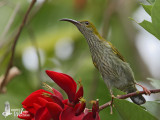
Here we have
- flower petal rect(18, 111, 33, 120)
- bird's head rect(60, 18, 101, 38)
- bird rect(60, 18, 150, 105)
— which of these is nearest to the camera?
flower petal rect(18, 111, 33, 120)

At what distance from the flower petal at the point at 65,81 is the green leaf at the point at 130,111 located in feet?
0.75

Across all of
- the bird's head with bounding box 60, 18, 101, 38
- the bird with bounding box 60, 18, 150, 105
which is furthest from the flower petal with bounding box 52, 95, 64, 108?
the bird's head with bounding box 60, 18, 101, 38

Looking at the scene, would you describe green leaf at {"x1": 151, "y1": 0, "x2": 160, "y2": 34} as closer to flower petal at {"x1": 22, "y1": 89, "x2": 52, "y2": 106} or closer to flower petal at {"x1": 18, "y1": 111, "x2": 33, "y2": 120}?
flower petal at {"x1": 22, "y1": 89, "x2": 52, "y2": 106}

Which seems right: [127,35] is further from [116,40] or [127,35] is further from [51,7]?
[51,7]

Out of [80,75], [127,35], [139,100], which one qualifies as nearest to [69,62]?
[80,75]

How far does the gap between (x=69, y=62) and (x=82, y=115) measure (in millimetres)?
2881

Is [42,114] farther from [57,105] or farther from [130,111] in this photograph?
[130,111]

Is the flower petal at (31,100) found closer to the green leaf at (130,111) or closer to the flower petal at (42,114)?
the flower petal at (42,114)

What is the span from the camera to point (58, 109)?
1.60 m

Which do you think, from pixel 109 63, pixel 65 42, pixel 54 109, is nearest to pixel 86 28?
pixel 109 63

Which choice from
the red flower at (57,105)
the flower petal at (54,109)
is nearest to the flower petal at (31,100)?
the red flower at (57,105)

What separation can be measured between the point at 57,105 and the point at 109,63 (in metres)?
1.62

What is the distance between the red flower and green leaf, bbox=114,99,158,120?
168 millimetres

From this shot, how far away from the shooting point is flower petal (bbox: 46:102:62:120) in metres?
1.58
